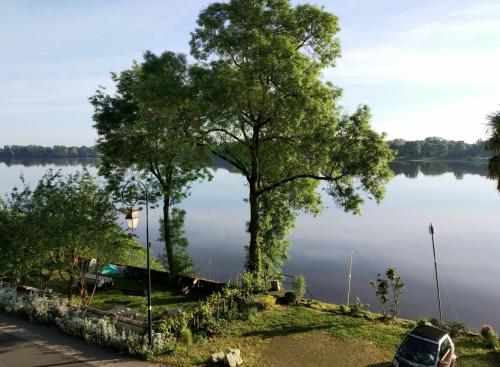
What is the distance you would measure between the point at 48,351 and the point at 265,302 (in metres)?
10.0

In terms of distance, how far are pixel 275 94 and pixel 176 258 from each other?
48.6ft

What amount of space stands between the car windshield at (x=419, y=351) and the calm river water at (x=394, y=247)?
757 inches

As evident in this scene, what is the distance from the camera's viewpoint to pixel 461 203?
268ft

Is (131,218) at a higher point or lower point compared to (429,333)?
higher

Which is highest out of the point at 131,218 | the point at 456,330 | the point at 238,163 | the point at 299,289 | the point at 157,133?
the point at 157,133

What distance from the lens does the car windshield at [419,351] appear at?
44.3 feet

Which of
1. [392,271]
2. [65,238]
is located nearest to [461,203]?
[392,271]

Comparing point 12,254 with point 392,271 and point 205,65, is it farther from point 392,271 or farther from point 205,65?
point 392,271

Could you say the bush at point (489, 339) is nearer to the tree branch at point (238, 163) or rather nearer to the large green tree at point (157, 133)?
the tree branch at point (238, 163)

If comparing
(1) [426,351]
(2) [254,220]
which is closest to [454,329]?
(1) [426,351]

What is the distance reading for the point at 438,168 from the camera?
16625 centimetres

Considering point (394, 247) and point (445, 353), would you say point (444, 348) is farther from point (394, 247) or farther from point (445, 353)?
point (394, 247)

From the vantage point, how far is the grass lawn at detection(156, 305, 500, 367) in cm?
1528

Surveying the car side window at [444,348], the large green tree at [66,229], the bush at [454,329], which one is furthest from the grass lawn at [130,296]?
the car side window at [444,348]
